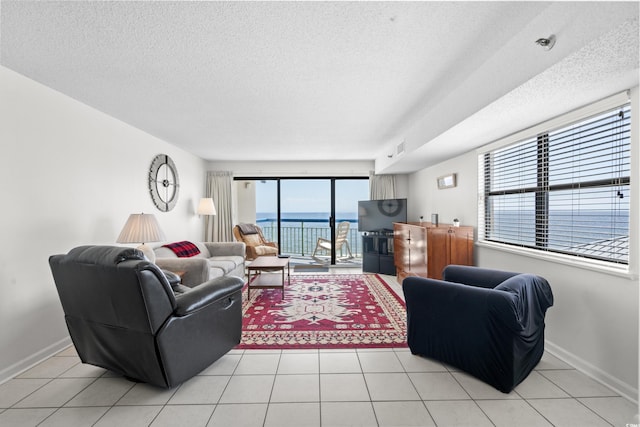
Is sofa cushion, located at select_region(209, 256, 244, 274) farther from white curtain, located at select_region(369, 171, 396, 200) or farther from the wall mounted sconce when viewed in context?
the wall mounted sconce

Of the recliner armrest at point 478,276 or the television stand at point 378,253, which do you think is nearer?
the recliner armrest at point 478,276

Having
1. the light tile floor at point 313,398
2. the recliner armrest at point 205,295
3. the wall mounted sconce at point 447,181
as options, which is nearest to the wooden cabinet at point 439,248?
the wall mounted sconce at point 447,181

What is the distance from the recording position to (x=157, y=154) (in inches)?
163

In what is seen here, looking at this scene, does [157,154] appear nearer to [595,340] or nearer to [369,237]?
[369,237]

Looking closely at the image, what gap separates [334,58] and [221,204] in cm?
448

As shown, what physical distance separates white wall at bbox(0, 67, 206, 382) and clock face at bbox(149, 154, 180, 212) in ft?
2.22

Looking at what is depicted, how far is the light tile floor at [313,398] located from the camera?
5.41 ft

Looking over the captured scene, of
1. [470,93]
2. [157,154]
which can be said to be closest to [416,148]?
[470,93]

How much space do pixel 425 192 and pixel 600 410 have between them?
3885 mm

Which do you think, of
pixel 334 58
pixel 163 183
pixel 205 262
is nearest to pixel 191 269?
pixel 205 262

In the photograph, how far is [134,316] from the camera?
1751 mm

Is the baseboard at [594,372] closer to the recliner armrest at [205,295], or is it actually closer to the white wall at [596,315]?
the white wall at [596,315]

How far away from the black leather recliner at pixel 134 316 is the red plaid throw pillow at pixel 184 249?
1939mm

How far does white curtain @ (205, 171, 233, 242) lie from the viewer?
5.82 metres
